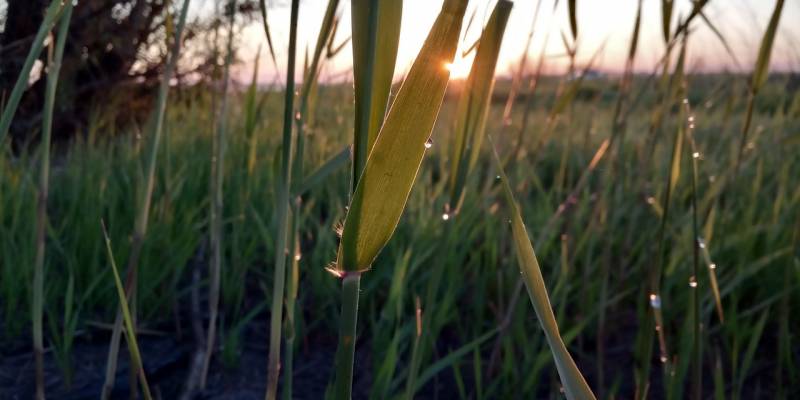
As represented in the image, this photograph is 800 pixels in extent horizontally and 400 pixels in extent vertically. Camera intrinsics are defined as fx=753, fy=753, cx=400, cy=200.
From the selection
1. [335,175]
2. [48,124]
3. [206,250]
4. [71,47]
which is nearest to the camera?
[48,124]

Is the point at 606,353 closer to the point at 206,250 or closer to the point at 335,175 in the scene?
the point at 206,250

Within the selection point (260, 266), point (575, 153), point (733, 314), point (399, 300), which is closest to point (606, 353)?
point (733, 314)

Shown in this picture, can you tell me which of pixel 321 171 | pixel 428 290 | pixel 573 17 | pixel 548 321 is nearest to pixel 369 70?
pixel 548 321

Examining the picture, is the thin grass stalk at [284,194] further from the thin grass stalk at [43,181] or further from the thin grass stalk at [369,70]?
the thin grass stalk at [43,181]

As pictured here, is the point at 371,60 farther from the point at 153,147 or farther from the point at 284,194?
the point at 153,147

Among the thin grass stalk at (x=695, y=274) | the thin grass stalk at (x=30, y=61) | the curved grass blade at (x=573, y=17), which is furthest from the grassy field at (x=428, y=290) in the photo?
the thin grass stalk at (x=30, y=61)

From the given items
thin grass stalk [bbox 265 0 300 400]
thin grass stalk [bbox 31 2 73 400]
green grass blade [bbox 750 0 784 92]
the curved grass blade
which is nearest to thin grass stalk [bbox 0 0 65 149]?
thin grass stalk [bbox 31 2 73 400]

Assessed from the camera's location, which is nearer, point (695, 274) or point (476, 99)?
point (476, 99)

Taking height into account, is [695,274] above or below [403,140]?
below
